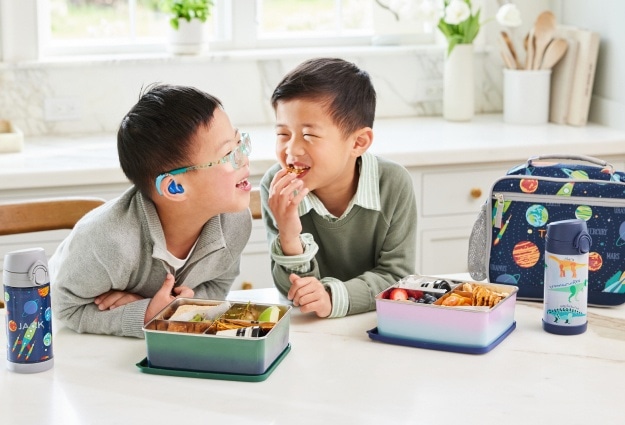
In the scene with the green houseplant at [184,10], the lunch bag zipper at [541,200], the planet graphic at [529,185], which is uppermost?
the green houseplant at [184,10]

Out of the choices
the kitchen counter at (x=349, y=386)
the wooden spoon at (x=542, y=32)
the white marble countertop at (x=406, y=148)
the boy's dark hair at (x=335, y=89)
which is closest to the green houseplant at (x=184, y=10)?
the white marble countertop at (x=406, y=148)

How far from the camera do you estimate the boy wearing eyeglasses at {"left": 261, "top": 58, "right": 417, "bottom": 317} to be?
6.21ft

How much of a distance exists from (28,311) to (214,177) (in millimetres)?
406

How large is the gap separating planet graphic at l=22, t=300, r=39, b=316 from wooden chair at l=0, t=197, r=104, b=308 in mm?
677

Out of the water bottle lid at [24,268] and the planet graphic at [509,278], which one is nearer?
the water bottle lid at [24,268]

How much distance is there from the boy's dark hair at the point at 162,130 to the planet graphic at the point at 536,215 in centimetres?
61

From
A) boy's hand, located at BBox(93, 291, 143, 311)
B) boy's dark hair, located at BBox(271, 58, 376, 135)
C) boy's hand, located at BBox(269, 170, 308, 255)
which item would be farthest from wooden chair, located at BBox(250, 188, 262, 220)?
boy's hand, located at BBox(93, 291, 143, 311)

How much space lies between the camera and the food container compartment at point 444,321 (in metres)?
1.59

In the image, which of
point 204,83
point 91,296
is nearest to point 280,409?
point 91,296

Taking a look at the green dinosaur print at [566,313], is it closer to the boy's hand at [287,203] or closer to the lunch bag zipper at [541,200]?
the lunch bag zipper at [541,200]

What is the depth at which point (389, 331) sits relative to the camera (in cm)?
165

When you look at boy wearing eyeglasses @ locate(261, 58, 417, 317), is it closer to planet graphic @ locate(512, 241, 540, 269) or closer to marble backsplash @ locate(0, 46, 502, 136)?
planet graphic @ locate(512, 241, 540, 269)

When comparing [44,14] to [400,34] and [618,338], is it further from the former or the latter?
[618,338]

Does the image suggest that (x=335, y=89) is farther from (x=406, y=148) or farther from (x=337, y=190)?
(x=406, y=148)
